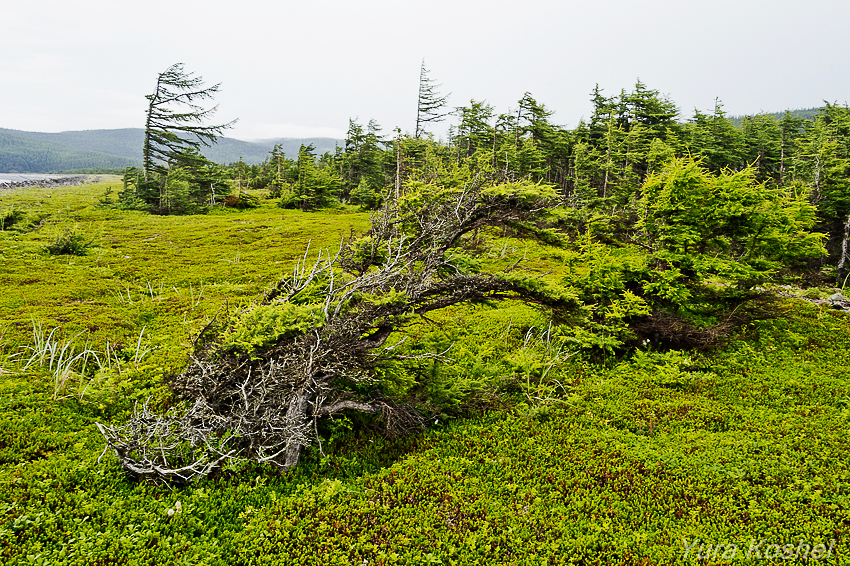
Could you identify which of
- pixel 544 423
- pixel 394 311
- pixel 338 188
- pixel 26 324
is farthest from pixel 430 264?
pixel 338 188

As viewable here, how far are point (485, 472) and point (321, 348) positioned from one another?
9.99 ft

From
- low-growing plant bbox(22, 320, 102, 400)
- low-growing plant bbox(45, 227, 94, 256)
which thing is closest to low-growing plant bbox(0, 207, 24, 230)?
low-growing plant bbox(45, 227, 94, 256)

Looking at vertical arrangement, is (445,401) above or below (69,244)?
below

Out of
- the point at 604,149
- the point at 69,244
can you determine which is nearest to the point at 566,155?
the point at 604,149

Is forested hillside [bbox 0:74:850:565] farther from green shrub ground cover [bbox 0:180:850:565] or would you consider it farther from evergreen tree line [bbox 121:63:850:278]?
evergreen tree line [bbox 121:63:850:278]

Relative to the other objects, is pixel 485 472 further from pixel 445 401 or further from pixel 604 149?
pixel 604 149

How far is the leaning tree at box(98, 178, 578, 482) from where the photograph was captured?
5.54 meters

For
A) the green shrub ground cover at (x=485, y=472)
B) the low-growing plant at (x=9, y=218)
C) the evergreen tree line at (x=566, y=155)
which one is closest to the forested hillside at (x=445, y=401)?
the green shrub ground cover at (x=485, y=472)

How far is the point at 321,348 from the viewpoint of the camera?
5922mm

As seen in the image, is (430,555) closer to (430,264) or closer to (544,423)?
(544,423)

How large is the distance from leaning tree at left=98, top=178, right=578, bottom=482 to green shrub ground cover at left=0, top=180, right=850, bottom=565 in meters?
0.45

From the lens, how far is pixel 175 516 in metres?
4.71

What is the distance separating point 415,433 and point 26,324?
9119mm

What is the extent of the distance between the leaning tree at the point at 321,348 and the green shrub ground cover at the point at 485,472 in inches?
Answer: 17.6
